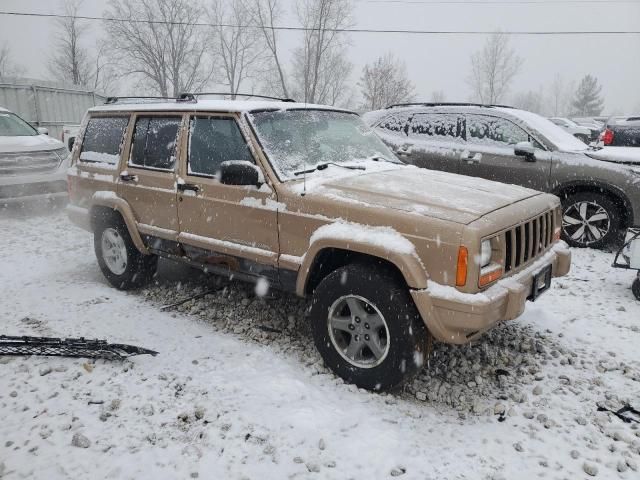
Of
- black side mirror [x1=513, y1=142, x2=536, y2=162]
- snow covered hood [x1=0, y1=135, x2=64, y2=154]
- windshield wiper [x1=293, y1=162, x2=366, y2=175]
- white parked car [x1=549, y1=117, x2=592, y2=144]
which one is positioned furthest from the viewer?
white parked car [x1=549, y1=117, x2=592, y2=144]

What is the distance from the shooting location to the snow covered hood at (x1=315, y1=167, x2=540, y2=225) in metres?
2.96

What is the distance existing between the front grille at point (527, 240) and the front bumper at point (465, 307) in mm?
161

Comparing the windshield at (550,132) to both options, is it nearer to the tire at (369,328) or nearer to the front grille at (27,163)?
the tire at (369,328)

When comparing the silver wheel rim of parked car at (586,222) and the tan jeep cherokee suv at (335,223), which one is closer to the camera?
the tan jeep cherokee suv at (335,223)

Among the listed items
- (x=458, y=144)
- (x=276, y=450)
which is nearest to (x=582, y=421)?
(x=276, y=450)

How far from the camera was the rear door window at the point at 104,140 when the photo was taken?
4.86 m

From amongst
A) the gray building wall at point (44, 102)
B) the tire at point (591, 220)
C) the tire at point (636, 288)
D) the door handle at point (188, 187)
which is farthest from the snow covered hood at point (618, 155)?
the gray building wall at point (44, 102)

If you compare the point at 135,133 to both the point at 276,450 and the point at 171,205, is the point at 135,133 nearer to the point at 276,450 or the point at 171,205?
the point at 171,205

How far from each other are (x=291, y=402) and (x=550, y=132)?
5568 mm

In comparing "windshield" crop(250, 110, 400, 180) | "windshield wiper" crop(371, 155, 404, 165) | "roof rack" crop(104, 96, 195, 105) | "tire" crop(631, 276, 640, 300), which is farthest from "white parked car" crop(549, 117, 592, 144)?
"roof rack" crop(104, 96, 195, 105)

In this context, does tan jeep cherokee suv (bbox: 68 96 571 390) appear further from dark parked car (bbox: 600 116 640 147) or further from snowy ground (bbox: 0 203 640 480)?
dark parked car (bbox: 600 116 640 147)

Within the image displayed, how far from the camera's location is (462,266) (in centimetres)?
273

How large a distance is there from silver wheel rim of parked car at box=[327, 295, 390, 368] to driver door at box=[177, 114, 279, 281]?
2.08 feet

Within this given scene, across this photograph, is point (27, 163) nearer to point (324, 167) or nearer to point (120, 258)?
point (120, 258)
